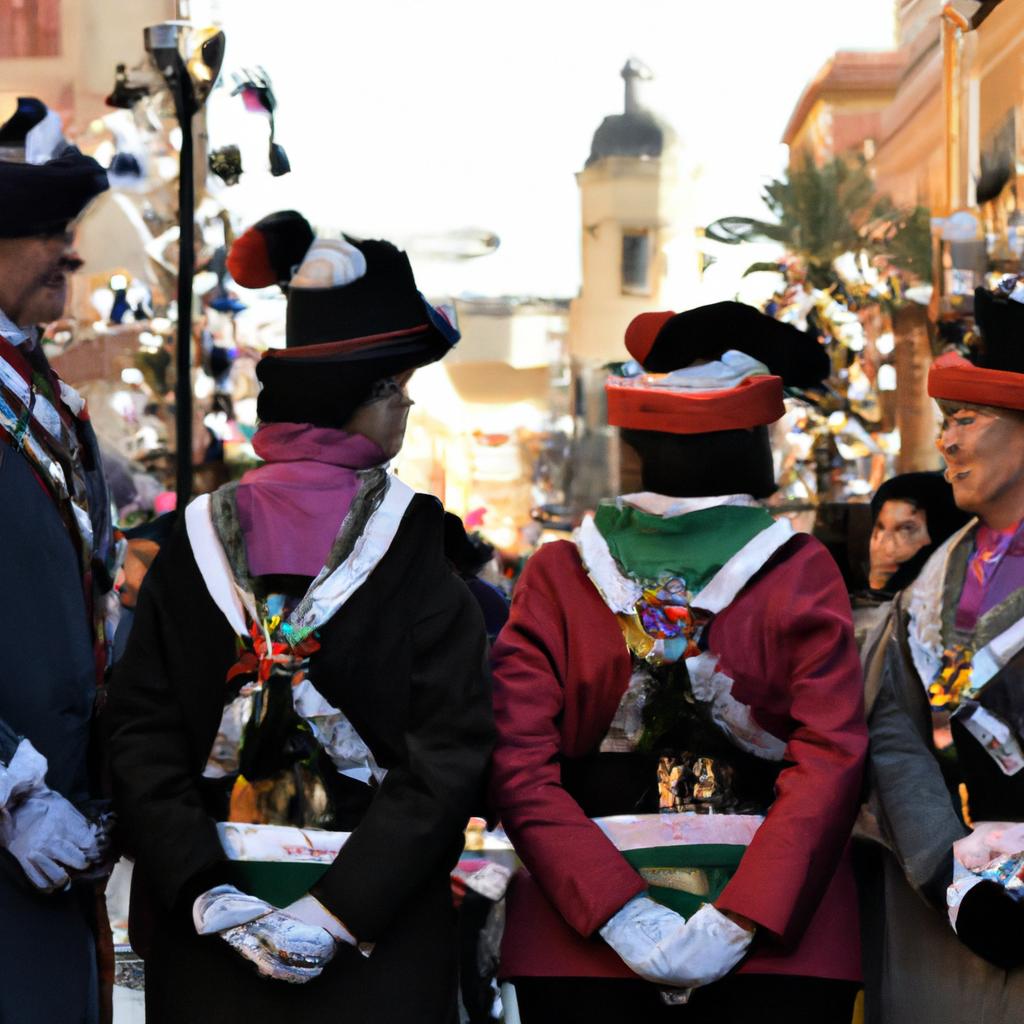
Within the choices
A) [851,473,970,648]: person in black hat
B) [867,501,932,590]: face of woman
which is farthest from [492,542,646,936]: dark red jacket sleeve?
[867,501,932,590]: face of woman

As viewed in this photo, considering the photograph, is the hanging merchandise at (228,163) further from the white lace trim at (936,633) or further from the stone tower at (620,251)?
the stone tower at (620,251)

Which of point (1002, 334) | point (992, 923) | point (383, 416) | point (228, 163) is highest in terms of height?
point (228, 163)

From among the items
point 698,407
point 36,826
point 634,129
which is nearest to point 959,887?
point 698,407

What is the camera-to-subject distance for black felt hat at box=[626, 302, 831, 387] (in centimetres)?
255

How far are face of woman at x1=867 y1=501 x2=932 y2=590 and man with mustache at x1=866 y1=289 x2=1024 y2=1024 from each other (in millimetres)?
893

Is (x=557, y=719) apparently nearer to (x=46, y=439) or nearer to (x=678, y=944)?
(x=678, y=944)

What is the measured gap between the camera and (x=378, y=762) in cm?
226

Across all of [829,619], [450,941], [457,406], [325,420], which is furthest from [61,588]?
[457,406]

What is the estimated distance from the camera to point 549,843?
2.30m

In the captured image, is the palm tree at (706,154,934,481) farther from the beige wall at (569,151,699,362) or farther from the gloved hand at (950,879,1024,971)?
the gloved hand at (950,879,1024,971)

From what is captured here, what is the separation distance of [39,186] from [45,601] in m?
0.62

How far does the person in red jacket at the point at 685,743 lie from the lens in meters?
2.25

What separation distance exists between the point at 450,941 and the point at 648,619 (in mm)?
524

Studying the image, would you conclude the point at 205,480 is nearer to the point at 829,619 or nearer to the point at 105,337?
the point at 105,337
